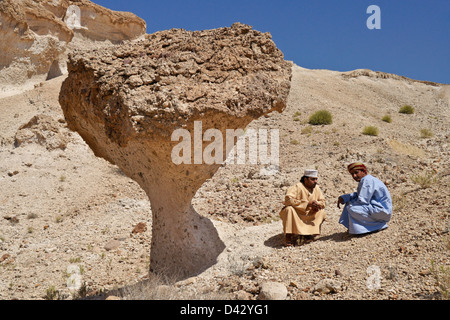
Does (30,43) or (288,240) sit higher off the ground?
(30,43)

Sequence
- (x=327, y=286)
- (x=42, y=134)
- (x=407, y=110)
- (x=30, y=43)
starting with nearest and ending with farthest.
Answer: (x=327, y=286) < (x=42, y=134) < (x=30, y=43) < (x=407, y=110)

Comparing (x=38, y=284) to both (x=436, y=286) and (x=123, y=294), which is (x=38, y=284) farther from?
(x=436, y=286)

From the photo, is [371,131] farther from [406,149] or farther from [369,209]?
[369,209]

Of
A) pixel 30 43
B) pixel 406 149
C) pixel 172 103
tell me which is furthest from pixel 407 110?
pixel 172 103

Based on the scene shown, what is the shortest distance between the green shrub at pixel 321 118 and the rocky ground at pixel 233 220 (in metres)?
0.26

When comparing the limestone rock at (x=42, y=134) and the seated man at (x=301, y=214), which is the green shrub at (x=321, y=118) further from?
the seated man at (x=301, y=214)

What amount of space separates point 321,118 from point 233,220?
30.2 ft

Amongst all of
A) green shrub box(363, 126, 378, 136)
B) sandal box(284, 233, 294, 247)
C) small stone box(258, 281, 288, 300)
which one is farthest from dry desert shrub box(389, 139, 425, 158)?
small stone box(258, 281, 288, 300)

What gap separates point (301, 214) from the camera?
5559mm

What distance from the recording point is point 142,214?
7770 millimetres

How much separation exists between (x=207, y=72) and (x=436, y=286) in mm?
3178

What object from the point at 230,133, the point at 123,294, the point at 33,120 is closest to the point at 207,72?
the point at 230,133

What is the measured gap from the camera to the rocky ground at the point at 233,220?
4000 mm

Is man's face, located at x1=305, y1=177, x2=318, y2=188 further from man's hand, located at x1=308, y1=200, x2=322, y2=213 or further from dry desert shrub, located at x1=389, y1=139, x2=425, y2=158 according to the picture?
dry desert shrub, located at x1=389, y1=139, x2=425, y2=158
